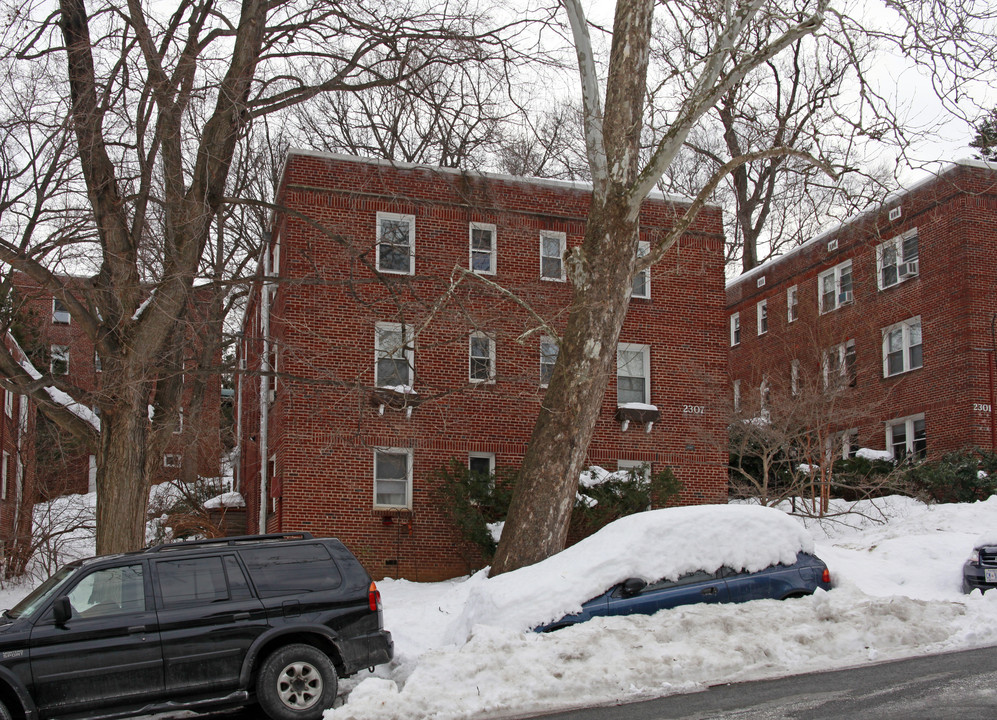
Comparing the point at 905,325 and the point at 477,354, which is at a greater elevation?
the point at 905,325

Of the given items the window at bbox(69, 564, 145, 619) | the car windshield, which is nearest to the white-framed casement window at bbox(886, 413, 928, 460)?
the window at bbox(69, 564, 145, 619)

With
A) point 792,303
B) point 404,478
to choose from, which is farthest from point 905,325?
point 404,478

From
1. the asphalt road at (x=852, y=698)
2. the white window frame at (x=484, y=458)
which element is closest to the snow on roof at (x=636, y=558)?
the asphalt road at (x=852, y=698)

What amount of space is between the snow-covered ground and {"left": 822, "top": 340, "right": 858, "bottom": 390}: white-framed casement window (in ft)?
37.0

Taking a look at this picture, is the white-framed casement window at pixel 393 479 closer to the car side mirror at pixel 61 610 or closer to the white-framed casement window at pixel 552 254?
the white-framed casement window at pixel 552 254

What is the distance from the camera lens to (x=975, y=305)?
24719mm

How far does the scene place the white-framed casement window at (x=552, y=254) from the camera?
70.5 feet

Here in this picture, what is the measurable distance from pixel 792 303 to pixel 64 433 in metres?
24.8

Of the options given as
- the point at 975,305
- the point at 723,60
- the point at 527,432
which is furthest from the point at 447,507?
the point at 975,305

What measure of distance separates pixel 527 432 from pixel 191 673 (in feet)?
41.3

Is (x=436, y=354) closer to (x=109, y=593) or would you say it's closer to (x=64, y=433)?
(x=109, y=593)

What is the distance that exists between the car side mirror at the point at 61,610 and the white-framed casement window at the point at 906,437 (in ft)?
72.1

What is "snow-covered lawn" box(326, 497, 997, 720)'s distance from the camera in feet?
27.9

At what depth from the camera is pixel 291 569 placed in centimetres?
942
